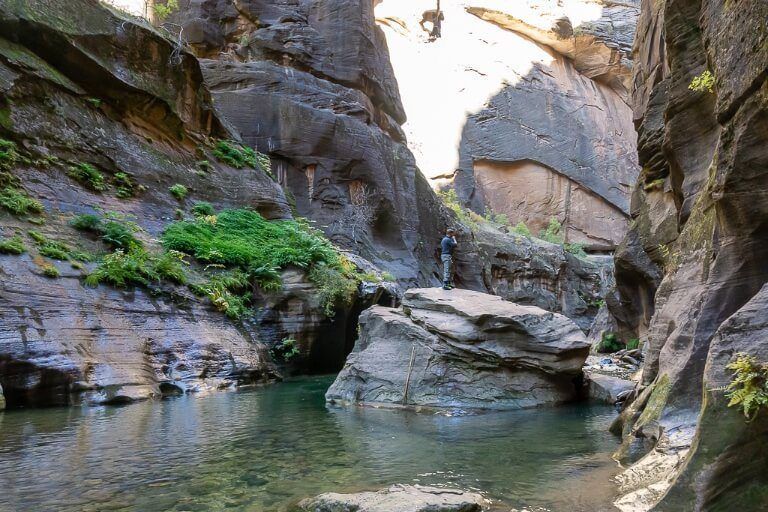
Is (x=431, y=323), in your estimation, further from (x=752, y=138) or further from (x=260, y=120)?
(x=260, y=120)

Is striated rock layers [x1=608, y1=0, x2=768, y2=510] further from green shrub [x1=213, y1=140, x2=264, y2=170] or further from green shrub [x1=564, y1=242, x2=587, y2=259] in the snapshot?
green shrub [x1=564, y1=242, x2=587, y2=259]

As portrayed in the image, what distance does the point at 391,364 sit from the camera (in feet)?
36.3

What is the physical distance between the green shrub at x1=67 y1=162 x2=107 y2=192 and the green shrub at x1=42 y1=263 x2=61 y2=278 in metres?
4.51

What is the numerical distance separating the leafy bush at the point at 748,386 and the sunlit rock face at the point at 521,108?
124 feet

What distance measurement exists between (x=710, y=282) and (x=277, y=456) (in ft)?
16.2

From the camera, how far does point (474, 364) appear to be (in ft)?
35.2

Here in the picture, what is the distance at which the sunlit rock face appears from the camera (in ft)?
139

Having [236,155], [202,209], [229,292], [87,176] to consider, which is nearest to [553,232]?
[236,155]

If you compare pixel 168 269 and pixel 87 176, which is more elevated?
pixel 87 176

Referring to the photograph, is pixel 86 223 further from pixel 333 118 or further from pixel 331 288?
pixel 333 118

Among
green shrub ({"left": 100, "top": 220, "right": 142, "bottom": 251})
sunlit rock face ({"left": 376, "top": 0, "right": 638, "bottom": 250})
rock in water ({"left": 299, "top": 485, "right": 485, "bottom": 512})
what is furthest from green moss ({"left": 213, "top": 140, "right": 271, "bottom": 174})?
sunlit rock face ({"left": 376, "top": 0, "right": 638, "bottom": 250})

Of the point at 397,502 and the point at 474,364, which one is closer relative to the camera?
the point at 397,502

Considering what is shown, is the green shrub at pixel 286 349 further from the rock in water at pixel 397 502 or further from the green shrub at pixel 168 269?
the rock in water at pixel 397 502

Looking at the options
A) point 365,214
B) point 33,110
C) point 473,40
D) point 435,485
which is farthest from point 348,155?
point 473,40
